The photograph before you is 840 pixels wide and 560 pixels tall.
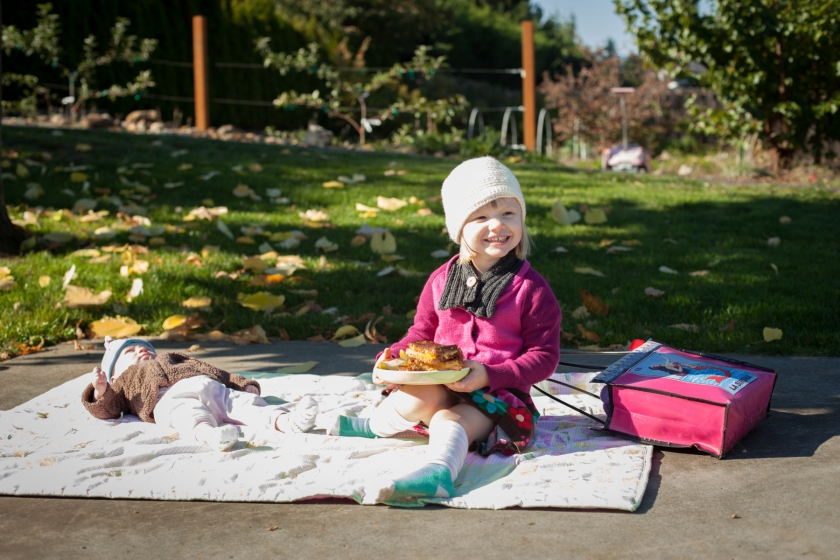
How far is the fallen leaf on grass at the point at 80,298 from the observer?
4.60 m

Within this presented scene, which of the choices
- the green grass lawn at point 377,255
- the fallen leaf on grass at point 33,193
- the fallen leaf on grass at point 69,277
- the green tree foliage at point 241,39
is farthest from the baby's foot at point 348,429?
the green tree foliage at point 241,39

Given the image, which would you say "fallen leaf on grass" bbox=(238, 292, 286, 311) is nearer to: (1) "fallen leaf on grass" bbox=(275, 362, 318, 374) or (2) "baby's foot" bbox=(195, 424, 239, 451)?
(1) "fallen leaf on grass" bbox=(275, 362, 318, 374)

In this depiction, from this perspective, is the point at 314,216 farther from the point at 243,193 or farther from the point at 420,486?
the point at 420,486

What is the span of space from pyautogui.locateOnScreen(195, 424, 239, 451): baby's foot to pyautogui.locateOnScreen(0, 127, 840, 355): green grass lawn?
1.62 metres

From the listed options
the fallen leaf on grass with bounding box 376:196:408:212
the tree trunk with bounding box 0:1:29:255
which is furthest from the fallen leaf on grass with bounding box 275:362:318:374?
the fallen leaf on grass with bounding box 376:196:408:212

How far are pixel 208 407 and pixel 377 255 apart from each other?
2856 millimetres

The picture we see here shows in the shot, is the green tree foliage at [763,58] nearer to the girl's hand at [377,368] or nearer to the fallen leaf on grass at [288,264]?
the fallen leaf on grass at [288,264]

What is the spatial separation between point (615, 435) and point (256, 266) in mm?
3014

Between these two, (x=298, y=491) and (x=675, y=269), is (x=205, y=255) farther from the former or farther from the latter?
(x=298, y=491)

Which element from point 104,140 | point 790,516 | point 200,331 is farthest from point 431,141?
point 790,516

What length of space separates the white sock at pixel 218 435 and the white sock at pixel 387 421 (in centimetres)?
46

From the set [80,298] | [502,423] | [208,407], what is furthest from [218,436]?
[80,298]

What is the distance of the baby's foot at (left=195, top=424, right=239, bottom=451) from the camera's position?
110 inches

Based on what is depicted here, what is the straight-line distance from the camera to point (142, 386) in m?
3.20
